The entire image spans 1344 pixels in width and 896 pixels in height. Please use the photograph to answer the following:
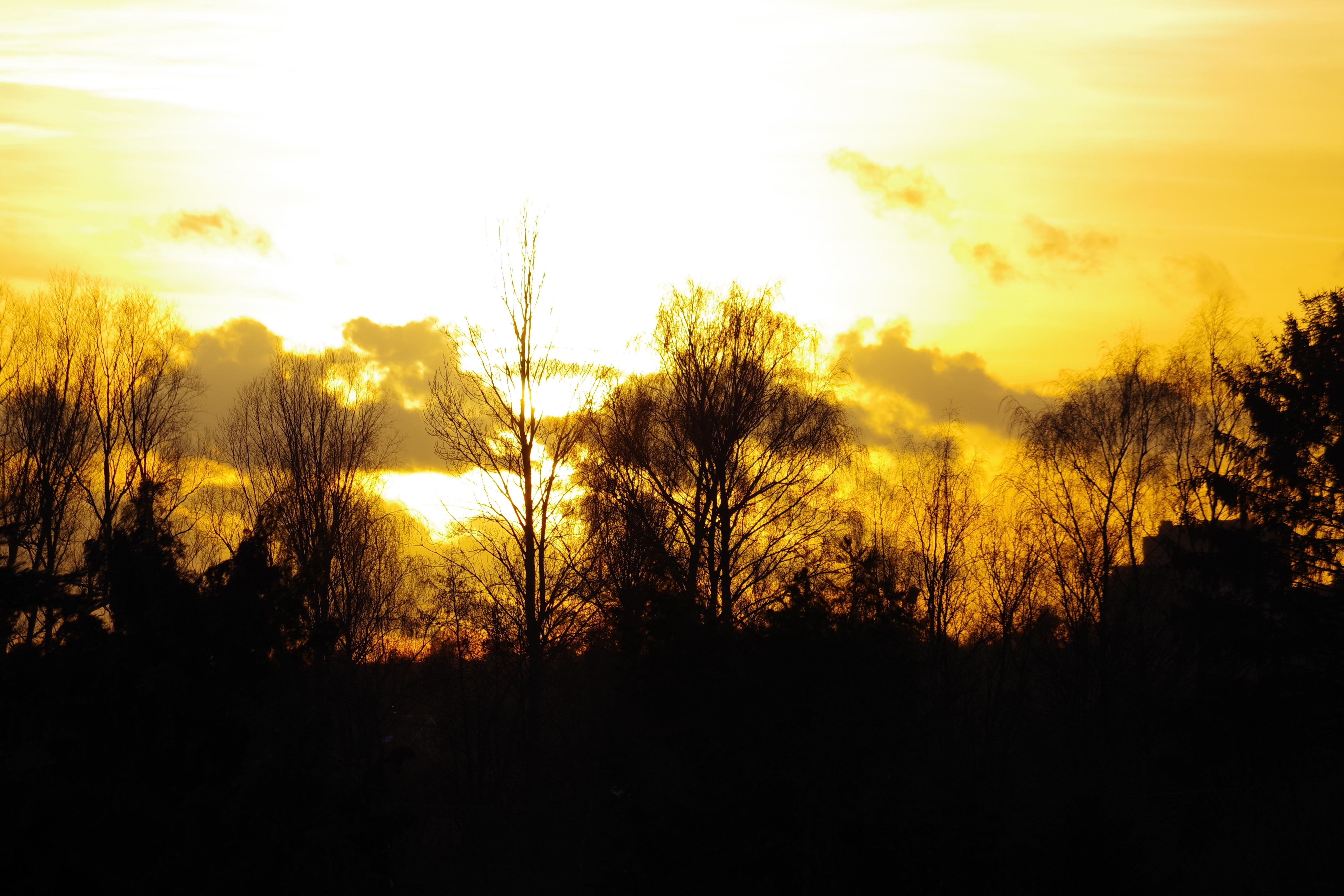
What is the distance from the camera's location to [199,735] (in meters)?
13.6

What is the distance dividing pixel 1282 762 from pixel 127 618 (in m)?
23.7

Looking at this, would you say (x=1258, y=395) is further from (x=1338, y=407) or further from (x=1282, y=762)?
(x=1282, y=762)

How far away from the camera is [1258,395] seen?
25719mm

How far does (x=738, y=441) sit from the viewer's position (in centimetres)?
2802

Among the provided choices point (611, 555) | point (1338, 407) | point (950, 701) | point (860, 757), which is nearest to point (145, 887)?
point (860, 757)

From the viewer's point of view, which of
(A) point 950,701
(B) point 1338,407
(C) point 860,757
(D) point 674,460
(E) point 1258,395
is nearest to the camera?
(C) point 860,757

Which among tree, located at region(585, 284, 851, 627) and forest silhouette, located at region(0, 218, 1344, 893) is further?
tree, located at region(585, 284, 851, 627)

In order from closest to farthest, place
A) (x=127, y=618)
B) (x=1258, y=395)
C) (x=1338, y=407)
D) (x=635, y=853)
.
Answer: (x=127, y=618)
(x=635, y=853)
(x=1338, y=407)
(x=1258, y=395)

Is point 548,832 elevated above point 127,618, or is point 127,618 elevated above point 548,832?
point 127,618

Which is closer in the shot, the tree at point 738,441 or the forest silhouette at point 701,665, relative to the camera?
the forest silhouette at point 701,665

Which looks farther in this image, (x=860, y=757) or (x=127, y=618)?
(x=860, y=757)

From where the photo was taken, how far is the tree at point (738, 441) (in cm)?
2766

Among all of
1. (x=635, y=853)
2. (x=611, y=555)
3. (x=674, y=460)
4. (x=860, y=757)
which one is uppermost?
(x=674, y=460)

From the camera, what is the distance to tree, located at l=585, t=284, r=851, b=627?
2766 cm
